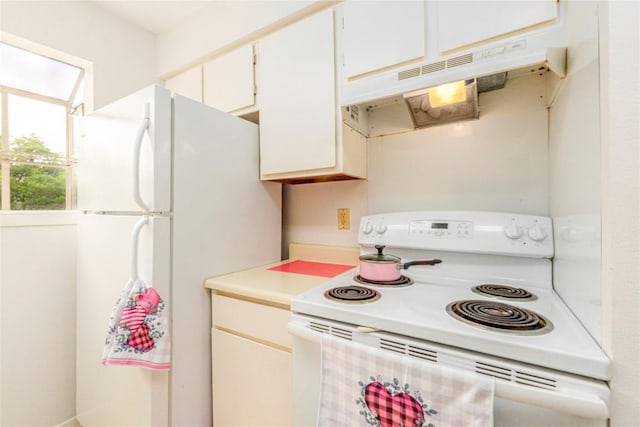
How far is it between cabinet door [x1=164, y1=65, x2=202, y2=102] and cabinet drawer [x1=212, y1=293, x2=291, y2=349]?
1365mm

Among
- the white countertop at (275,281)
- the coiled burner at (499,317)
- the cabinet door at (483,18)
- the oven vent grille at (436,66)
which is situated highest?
the cabinet door at (483,18)

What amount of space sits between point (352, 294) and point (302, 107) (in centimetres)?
95

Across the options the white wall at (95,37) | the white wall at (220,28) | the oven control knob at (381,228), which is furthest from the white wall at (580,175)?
the white wall at (95,37)

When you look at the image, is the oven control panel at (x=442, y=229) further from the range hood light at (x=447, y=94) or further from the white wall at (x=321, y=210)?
the range hood light at (x=447, y=94)

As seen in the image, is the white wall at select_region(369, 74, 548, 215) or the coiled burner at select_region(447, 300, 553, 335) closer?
the coiled burner at select_region(447, 300, 553, 335)

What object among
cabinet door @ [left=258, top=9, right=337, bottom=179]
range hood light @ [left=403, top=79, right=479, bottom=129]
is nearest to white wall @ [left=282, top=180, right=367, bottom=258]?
cabinet door @ [left=258, top=9, right=337, bottom=179]

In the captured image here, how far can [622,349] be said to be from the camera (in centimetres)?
53

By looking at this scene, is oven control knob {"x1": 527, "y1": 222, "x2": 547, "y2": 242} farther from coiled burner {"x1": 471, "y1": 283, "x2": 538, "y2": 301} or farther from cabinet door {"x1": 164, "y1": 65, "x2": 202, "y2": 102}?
cabinet door {"x1": 164, "y1": 65, "x2": 202, "y2": 102}

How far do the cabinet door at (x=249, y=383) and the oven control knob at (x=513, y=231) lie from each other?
0.99 m

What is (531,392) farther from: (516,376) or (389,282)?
(389,282)

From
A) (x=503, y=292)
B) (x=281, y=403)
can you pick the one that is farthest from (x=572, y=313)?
(x=281, y=403)

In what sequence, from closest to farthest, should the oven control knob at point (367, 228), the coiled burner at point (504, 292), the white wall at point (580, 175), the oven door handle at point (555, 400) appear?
the oven door handle at point (555, 400)
the white wall at point (580, 175)
the coiled burner at point (504, 292)
the oven control knob at point (367, 228)

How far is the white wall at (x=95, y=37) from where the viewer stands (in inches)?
57.3

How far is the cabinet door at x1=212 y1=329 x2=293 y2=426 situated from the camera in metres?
1.07
